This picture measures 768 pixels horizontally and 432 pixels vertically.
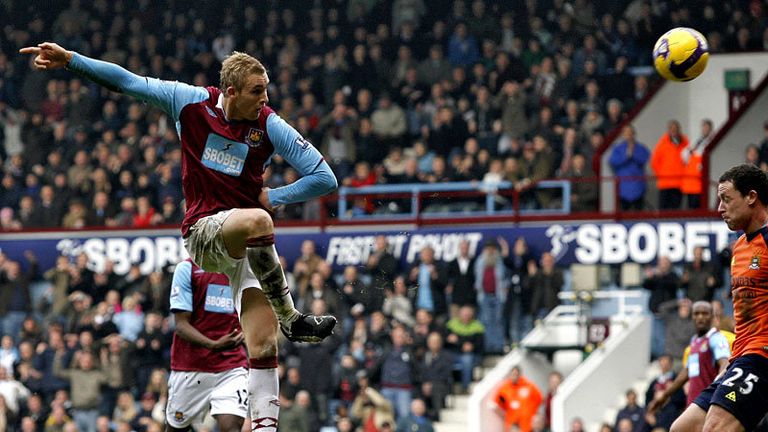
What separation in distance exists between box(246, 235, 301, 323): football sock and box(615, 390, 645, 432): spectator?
9.23 meters

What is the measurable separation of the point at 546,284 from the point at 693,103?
4811mm

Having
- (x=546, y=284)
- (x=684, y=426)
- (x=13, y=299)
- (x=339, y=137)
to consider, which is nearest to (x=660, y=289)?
(x=546, y=284)

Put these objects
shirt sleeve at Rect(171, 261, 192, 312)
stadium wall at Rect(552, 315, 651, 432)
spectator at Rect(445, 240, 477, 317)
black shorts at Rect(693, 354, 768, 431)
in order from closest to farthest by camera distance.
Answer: black shorts at Rect(693, 354, 768, 431) < shirt sleeve at Rect(171, 261, 192, 312) < stadium wall at Rect(552, 315, 651, 432) < spectator at Rect(445, 240, 477, 317)

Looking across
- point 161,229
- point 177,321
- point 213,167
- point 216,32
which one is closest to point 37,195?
point 161,229

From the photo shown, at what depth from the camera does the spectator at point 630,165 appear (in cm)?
2233

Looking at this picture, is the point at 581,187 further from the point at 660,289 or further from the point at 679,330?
the point at 679,330

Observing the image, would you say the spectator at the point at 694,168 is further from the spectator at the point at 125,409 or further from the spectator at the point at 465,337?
the spectator at the point at 125,409

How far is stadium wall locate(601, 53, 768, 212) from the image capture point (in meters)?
23.6

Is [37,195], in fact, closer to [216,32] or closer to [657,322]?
[216,32]

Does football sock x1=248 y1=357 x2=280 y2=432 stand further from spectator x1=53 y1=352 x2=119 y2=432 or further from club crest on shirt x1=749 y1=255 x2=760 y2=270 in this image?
spectator x1=53 y1=352 x2=119 y2=432

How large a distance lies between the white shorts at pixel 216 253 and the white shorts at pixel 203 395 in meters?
2.28

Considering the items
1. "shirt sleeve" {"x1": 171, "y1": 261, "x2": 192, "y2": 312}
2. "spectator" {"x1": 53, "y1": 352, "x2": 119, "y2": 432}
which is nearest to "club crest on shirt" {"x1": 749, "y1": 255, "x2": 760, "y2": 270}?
"shirt sleeve" {"x1": 171, "y1": 261, "x2": 192, "y2": 312}

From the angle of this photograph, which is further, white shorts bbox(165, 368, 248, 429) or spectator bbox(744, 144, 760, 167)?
spectator bbox(744, 144, 760, 167)

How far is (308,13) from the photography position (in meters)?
29.1
